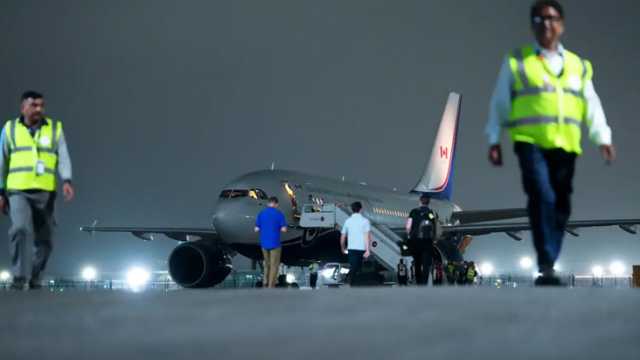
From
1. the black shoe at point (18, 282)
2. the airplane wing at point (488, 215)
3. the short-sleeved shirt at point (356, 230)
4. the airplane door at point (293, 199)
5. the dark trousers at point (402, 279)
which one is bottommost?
the black shoe at point (18, 282)

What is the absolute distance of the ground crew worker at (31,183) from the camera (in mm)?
7805

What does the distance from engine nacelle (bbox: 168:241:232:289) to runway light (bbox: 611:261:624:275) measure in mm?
26464

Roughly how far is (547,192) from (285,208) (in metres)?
17.6

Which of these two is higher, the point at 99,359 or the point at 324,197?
the point at 324,197

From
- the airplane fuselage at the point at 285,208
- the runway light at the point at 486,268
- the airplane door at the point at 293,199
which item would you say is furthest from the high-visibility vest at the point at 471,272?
the runway light at the point at 486,268

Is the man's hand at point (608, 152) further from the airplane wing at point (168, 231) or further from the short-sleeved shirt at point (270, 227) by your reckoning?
the airplane wing at point (168, 231)

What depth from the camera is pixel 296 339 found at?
97.3 inches

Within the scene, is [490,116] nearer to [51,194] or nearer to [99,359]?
[51,194]

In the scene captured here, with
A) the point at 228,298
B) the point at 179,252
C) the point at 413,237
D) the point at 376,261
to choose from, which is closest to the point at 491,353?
the point at 228,298

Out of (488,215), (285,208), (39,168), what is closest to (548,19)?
(39,168)

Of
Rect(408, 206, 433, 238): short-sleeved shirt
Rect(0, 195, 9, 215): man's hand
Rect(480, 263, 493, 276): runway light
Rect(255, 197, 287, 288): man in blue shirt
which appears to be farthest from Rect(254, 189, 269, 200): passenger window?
Rect(480, 263, 493, 276): runway light

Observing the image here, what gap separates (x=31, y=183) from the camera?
25.9ft

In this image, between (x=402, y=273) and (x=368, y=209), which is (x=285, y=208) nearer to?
(x=402, y=273)

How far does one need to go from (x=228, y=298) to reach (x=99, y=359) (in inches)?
70.0
